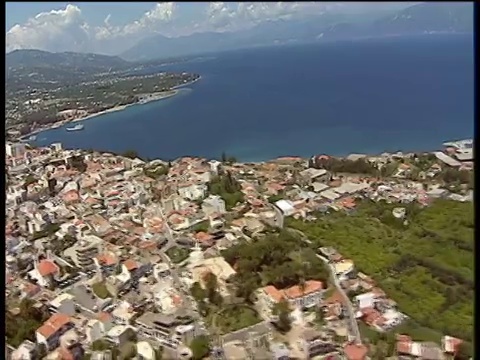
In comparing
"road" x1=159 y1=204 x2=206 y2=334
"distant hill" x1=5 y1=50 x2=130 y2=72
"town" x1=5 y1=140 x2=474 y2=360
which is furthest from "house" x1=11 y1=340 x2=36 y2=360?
"distant hill" x1=5 y1=50 x2=130 y2=72

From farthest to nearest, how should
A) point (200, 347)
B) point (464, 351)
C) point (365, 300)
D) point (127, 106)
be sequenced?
point (127, 106), point (365, 300), point (200, 347), point (464, 351)

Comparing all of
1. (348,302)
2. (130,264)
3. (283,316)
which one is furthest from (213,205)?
(348,302)

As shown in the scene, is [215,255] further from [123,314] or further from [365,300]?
[365,300]

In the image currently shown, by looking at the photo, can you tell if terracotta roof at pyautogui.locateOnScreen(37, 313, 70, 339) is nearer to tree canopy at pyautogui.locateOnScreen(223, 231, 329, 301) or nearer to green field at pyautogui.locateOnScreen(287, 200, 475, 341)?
tree canopy at pyautogui.locateOnScreen(223, 231, 329, 301)

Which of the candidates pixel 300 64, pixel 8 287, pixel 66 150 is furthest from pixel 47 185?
pixel 300 64

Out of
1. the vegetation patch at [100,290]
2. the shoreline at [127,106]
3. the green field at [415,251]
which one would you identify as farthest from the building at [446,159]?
the vegetation patch at [100,290]

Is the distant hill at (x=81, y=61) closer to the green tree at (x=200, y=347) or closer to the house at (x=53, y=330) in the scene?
the house at (x=53, y=330)
